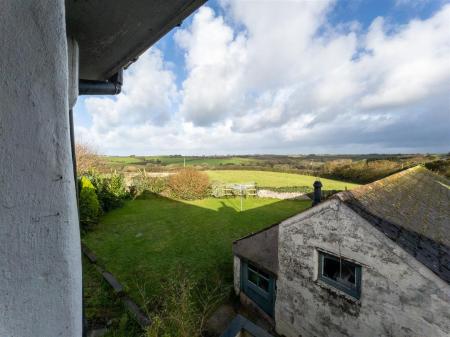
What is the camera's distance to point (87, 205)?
53.2 feet

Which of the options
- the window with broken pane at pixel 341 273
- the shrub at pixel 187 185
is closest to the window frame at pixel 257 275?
the window with broken pane at pixel 341 273

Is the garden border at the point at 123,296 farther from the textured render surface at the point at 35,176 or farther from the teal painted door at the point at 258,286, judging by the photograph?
the textured render surface at the point at 35,176

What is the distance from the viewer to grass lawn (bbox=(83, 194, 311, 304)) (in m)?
10.4

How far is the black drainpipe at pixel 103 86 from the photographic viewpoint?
2.78 metres

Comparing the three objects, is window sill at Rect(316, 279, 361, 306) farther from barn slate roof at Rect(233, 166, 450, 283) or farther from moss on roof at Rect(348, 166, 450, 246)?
moss on roof at Rect(348, 166, 450, 246)

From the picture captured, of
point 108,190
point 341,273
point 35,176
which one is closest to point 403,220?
point 341,273

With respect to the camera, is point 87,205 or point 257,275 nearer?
point 257,275

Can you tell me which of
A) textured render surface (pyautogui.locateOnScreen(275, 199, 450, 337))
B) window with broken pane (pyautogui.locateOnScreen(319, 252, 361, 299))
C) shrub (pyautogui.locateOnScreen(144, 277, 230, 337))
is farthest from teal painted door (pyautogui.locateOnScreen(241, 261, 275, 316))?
window with broken pane (pyautogui.locateOnScreen(319, 252, 361, 299))

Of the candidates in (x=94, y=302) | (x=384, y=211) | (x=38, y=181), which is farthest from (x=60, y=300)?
(x=94, y=302)

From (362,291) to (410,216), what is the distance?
251 cm

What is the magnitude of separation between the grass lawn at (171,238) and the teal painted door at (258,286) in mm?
1489

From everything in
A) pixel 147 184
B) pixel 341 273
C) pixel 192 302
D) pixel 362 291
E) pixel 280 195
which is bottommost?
pixel 280 195

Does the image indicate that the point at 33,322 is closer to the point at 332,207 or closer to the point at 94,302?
the point at 332,207

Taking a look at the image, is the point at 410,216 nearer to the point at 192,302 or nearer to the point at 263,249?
the point at 263,249
